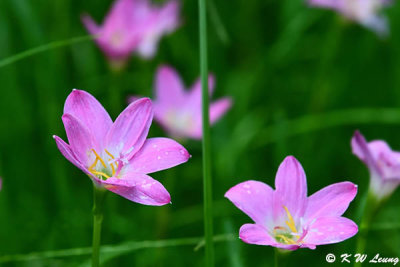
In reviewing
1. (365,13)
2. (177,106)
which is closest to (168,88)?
(177,106)

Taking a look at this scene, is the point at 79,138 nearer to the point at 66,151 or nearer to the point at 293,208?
the point at 66,151

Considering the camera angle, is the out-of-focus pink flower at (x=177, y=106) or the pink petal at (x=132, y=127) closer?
the pink petal at (x=132, y=127)

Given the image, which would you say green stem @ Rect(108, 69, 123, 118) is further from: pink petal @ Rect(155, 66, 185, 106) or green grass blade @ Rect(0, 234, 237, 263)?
green grass blade @ Rect(0, 234, 237, 263)

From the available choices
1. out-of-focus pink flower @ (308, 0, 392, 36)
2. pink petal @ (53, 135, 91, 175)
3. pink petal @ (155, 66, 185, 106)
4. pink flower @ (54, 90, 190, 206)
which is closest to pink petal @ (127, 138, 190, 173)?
pink flower @ (54, 90, 190, 206)

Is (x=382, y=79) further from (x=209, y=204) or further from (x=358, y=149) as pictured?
(x=209, y=204)

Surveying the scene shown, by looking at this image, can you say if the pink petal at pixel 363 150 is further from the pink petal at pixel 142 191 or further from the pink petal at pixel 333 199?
the pink petal at pixel 142 191

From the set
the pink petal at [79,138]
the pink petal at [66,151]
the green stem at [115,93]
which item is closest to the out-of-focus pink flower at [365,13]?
the green stem at [115,93]
